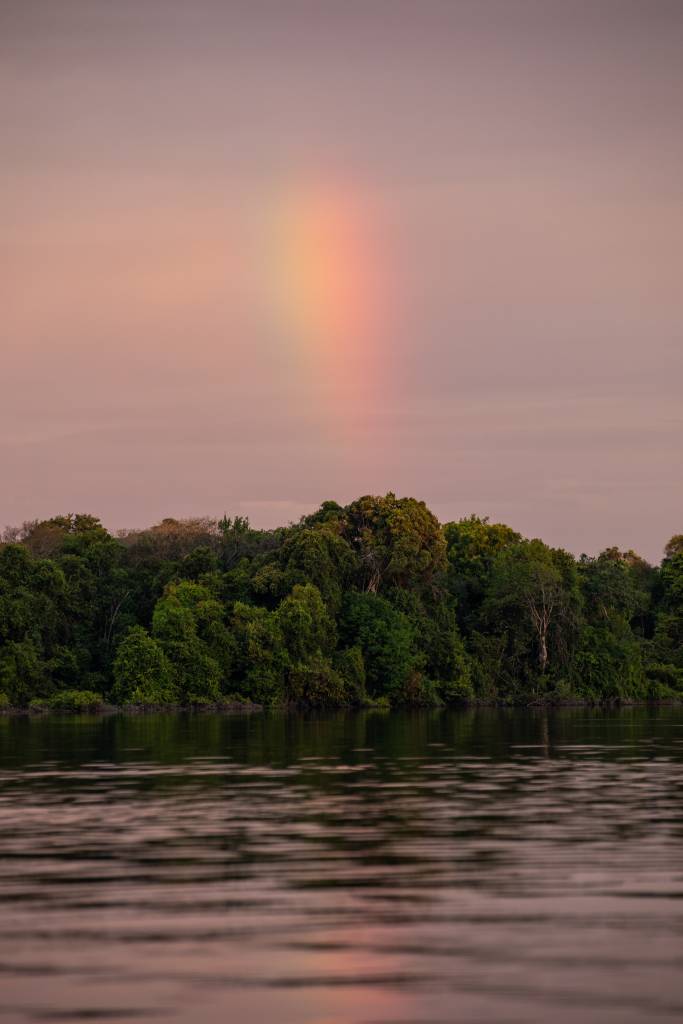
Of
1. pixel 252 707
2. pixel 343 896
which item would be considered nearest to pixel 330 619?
pixel 252 707

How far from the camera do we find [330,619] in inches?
3954

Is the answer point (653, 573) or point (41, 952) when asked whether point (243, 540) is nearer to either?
point (653, 573)

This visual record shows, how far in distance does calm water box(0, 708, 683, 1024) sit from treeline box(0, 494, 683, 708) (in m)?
63.9

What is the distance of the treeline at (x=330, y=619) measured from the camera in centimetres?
9681

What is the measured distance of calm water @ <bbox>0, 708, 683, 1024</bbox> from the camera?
36.4ft

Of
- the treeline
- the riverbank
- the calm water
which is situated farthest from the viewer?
the treeline

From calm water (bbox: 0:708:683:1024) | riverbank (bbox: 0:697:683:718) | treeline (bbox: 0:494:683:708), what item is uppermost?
treeline (bbox: 0:494:683:708)

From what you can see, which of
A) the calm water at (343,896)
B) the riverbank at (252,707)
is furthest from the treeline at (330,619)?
the calm water at (343,896)

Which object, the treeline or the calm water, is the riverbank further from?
the calm water

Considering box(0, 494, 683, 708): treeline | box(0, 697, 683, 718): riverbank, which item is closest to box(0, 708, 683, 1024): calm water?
box(0, 697, 683, 718): riverbank

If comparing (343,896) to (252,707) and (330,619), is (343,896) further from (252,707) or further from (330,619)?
(330,619)

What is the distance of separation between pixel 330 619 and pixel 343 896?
85103mm

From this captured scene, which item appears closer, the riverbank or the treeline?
the riverbank

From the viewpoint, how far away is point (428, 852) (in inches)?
742
